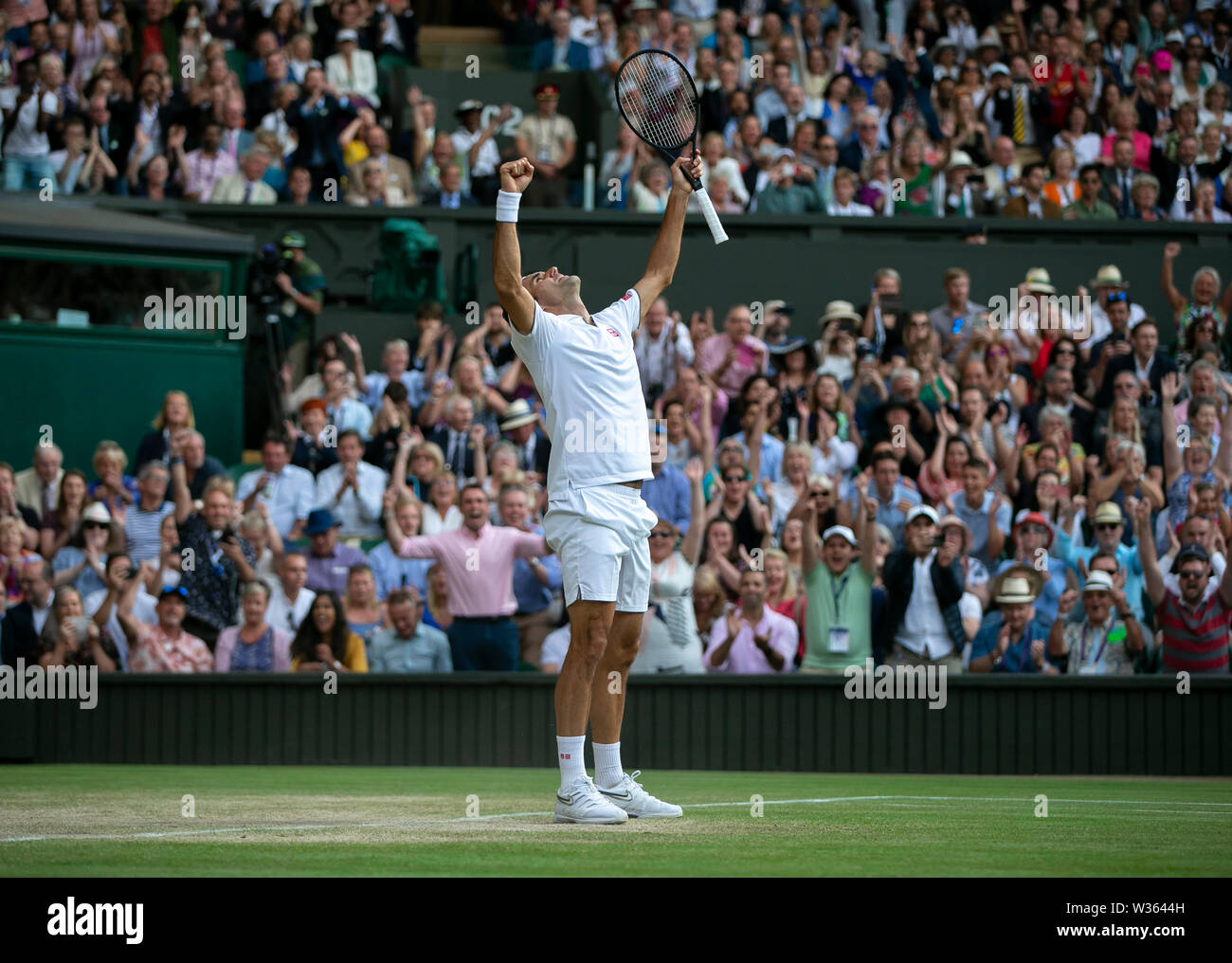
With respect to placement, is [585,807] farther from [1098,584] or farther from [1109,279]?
[1109,279]

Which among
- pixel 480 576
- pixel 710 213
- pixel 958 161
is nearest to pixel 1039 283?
pixel 958 161

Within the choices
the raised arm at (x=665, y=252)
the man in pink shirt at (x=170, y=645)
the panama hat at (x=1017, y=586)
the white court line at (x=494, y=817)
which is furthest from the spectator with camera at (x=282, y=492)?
the raised arm at (x=665, y=252)

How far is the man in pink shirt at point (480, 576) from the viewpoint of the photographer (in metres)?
12.4

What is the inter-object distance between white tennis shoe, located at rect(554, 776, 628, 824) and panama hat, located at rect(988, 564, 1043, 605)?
19.4ft

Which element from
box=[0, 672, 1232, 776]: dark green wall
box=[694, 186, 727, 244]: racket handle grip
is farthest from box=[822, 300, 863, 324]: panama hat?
box=[694, 186, 727, 244]: racket handle grip

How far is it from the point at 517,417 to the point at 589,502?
7257mm

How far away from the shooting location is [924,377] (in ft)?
49.1

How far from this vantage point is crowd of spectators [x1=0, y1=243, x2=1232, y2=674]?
1244 cm

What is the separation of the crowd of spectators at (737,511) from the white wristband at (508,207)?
5350 mm

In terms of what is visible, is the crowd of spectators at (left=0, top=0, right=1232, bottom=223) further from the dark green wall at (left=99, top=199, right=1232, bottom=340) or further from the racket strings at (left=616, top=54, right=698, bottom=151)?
the racket strings at (left=616, top=54, right=698, bottom=151)

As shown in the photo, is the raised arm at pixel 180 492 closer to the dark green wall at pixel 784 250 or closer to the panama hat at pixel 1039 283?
the dark green wall at pixel 784 250

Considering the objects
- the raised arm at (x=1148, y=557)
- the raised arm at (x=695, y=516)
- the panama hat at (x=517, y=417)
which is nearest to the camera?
the raised arm at (x=1148, y=557)

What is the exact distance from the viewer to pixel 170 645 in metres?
12.5
